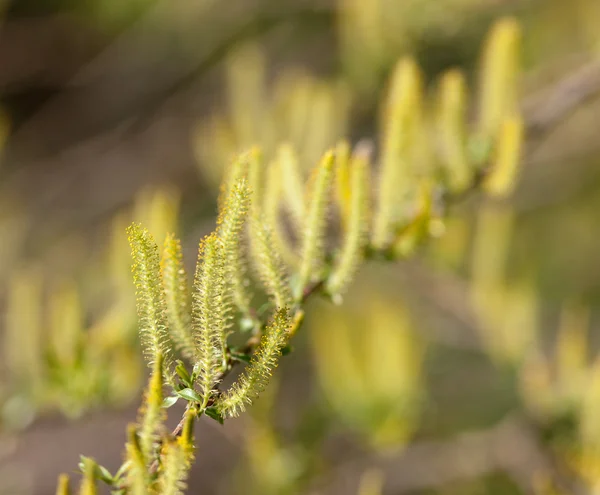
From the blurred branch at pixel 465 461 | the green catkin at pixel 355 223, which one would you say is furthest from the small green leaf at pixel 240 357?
the blurred branch at pixel 465 461

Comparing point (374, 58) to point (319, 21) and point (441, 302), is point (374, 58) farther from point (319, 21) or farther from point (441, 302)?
point (319, 21)

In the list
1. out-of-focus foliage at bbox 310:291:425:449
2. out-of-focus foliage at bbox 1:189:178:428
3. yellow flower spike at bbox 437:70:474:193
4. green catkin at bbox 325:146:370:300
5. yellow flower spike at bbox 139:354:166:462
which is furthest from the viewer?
out-of-focus foliage at bbox 310:291:425:449

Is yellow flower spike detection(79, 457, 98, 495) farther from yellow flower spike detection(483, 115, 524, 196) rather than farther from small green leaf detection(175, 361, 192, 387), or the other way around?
yellow flower spike detection(483, 115, 524, 196)

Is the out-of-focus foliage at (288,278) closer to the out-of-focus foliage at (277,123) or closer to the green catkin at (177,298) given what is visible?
the green catkin at (177,298)

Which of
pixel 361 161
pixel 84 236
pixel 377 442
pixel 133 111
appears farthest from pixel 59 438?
pixel 361 161

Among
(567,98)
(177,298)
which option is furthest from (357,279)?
(177,298)

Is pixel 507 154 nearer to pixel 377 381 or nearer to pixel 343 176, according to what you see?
pixel 343 176

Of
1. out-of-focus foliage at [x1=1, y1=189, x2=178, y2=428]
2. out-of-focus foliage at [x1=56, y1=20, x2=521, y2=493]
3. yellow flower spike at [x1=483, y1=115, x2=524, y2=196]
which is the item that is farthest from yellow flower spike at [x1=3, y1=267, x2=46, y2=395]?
yellow flower spike at [x1=483, y1=115, x2=524, y2=196]
